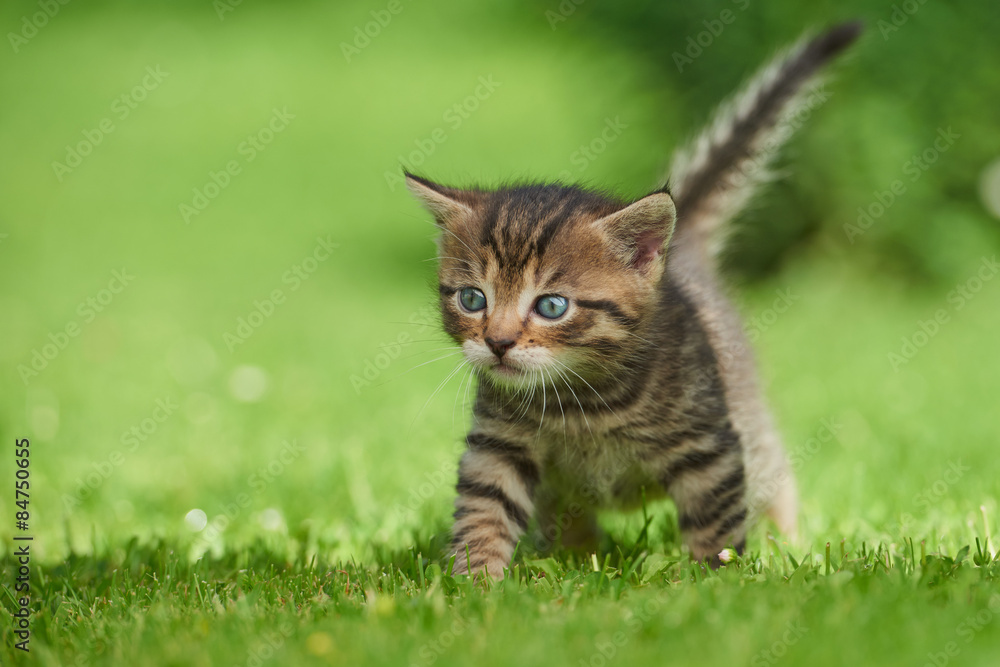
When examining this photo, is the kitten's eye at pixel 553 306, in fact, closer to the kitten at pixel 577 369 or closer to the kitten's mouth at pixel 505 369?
the kitten at pixel 577 369

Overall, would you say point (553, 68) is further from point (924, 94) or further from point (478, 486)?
point (478, 486)

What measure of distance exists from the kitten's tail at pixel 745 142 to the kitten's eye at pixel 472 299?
1.40 m

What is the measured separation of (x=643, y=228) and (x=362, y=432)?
2.67 meters

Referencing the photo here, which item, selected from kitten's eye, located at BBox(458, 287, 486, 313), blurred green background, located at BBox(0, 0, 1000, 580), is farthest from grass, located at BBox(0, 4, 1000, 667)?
kitten's eye, located at BBox(458, 287, 486, 313)

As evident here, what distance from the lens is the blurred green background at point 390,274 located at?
4410mm

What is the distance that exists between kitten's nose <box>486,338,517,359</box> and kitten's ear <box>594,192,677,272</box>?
523 millimetres

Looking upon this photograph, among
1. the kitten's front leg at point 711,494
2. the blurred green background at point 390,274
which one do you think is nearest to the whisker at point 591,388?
the kitten's front leg at point 711,494

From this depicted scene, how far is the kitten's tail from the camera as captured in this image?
432 centimetres

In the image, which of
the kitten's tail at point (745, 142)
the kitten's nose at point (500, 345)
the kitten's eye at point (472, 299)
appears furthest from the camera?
the kitten's tail at point (745, 142)

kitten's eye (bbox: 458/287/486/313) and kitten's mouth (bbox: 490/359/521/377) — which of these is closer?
kitten's mouth (bbox: 490/359/521/377)

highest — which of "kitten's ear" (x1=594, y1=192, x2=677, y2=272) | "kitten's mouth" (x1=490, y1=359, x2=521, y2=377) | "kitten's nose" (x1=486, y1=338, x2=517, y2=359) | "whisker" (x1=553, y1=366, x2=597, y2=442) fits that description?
"kitten's ear" (x1=594, y1=192, x2=677, y2=272)

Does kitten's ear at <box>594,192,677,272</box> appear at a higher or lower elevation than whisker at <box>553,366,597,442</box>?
higher

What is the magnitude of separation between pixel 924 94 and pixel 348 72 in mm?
12243

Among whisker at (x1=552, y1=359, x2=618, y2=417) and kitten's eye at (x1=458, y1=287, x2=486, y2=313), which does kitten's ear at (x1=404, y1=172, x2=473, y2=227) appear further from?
whisker at (x1=552, y1=359, x2=618, y2=417)
